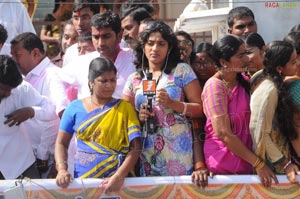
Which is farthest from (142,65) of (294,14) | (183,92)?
(294,14)

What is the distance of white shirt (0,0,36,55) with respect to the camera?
6.50 m

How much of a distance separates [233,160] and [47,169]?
56.3 inches

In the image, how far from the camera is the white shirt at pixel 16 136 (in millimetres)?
4520

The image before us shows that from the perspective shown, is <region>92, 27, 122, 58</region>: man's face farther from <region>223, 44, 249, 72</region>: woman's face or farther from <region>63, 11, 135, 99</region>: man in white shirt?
<region>223, 44, 249, 72</region>: woman's face

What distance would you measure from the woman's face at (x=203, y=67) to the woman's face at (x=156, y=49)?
532 mm

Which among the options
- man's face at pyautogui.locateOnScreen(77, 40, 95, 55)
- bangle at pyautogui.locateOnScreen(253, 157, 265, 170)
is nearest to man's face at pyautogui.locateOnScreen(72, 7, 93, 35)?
man's face at pyautogui.locateOnScreen(77, 40, 95, 55)

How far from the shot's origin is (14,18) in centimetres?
652

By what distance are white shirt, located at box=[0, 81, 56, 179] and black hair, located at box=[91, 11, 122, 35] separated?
2.26ft

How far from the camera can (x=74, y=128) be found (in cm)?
430

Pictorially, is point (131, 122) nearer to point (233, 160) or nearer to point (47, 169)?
point (233, 160)

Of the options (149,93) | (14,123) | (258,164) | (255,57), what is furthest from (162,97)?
(255,57)

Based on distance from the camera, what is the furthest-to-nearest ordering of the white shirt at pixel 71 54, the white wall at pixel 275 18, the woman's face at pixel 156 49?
1. the white wall at pixel 275 18
2. the white shirt at pixel 71 54
3. the woman's face at pixel 156 49

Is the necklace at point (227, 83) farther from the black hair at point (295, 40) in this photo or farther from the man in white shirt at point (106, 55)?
the man in white shirt at point (106, 55)

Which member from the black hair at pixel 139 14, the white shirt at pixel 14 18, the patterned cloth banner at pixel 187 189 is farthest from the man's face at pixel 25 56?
the patterned cloth banner at pixel 187 189
